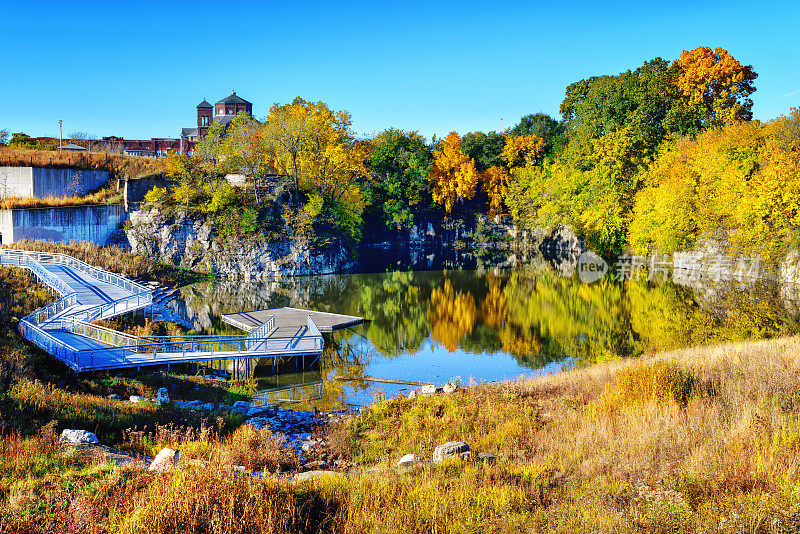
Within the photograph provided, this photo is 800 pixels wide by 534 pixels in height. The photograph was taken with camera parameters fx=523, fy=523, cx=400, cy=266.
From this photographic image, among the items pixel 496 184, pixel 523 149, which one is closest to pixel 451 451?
pixel 496 184

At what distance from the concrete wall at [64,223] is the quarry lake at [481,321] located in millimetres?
13364

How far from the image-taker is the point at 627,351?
2248 cm

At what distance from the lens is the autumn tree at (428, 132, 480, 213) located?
7750 cm

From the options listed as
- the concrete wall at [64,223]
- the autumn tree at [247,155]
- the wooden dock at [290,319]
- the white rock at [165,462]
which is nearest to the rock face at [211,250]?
the concrete wall at [64,223]

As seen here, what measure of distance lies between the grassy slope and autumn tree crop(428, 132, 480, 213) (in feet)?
222

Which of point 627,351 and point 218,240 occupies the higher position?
point 218,240

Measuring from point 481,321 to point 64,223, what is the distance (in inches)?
1524

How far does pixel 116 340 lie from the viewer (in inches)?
813

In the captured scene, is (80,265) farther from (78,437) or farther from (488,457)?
(488,457)

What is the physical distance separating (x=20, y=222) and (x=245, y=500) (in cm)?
4822

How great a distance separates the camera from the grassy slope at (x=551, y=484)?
575cm

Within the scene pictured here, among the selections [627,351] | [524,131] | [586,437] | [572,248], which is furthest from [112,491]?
[524,131]

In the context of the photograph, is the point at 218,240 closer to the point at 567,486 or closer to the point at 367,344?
the point at 367,344

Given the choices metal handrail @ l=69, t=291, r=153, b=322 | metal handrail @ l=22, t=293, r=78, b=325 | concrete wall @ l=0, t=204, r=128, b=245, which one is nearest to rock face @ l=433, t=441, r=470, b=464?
metal handrail @ l=22, t=293, r=78, b=325
